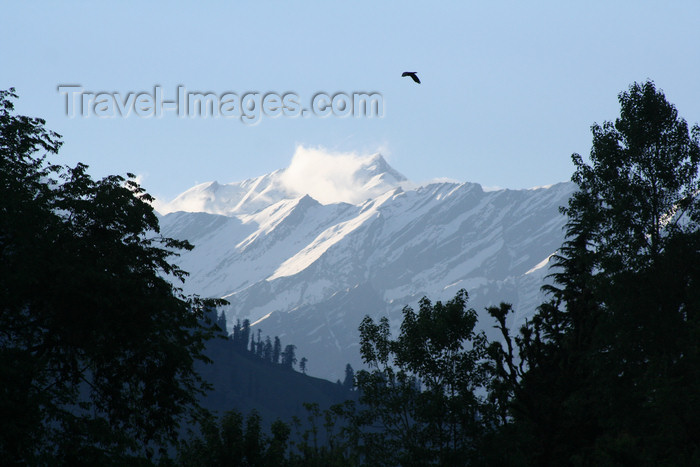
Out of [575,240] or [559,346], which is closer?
[559,346]

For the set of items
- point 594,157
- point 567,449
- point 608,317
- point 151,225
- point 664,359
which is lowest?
point 567,449

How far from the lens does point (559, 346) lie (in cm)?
4131

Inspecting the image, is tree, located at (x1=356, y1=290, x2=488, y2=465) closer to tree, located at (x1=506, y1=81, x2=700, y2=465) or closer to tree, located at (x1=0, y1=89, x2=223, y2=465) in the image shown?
tree, located at (x1=506, y1=81, x2=700, y2=465)

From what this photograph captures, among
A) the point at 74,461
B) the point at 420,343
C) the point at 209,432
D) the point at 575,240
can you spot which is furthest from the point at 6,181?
the point at 575,240

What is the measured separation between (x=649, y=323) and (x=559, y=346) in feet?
29.7

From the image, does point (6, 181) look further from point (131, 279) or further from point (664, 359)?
point (664, 359)

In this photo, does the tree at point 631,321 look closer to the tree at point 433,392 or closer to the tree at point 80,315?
the tree at point 433,392

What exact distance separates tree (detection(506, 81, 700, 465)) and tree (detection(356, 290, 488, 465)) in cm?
266

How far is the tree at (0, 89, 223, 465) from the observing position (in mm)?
23828

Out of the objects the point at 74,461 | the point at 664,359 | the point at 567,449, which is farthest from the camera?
the point at 567,449

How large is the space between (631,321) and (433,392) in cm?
1230

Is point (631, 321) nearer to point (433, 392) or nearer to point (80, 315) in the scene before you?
Answer: point (433, 392)

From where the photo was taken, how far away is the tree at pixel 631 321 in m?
29.7

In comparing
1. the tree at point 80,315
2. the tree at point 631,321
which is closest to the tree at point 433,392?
the tree at point 631,321
